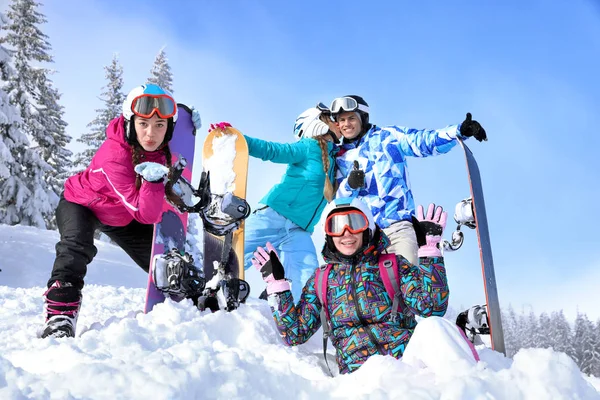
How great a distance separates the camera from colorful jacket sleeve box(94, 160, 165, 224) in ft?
13.0

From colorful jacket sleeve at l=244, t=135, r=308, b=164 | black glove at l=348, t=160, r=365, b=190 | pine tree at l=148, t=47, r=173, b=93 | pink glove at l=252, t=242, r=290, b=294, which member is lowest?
pink glove at l=252, t=242, r=290, b=294

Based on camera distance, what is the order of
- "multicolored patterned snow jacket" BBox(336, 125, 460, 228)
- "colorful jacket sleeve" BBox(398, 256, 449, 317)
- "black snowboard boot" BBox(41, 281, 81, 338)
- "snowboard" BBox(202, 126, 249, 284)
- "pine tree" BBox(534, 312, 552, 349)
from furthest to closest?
"pine tree" BBox(534, 312, 552, 349), "snowboard" BBox(202, 126, 249, 284), "multicolored patterned snow jacket" BBox(336, 125, 460, 228), "black snowboard boot" BBox(41, 281, 81, 338), "colorful jacket sleeve" BBox(398, 256, 449, 317)

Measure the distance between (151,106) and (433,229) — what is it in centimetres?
267

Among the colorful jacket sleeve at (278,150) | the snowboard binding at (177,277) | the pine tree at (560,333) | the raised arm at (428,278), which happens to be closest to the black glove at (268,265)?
the raised arm at (428,278)

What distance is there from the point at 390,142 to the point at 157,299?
2815mm

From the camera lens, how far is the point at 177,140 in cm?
573

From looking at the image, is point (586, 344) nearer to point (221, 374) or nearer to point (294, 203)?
point (294, 203)

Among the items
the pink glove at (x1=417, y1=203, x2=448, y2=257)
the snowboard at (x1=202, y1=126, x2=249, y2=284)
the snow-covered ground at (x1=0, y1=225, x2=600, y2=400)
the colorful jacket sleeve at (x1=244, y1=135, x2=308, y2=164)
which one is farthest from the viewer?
the colorful jacket sleeve at (x1=244, y1=135, x2=308, y2=164)

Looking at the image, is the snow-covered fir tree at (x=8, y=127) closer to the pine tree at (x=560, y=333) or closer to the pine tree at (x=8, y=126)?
the pine tree at (x=8, y=126)

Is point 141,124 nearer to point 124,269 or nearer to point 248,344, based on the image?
point 248,344

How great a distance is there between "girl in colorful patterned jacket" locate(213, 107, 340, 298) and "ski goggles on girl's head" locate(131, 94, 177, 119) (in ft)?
5.34

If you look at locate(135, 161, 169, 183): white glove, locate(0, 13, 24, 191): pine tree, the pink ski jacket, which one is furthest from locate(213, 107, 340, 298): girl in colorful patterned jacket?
locate(0, 13, 24, 191): pine tree

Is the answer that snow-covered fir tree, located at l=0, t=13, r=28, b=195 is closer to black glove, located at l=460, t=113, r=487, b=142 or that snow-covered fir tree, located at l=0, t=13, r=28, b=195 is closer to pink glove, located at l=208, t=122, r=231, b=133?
pink glove, located at l=208, t=122, r=231, b=133

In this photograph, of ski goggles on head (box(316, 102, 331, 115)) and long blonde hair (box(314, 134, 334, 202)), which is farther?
ski goggles on head (box(316, 102, 331, 115))
